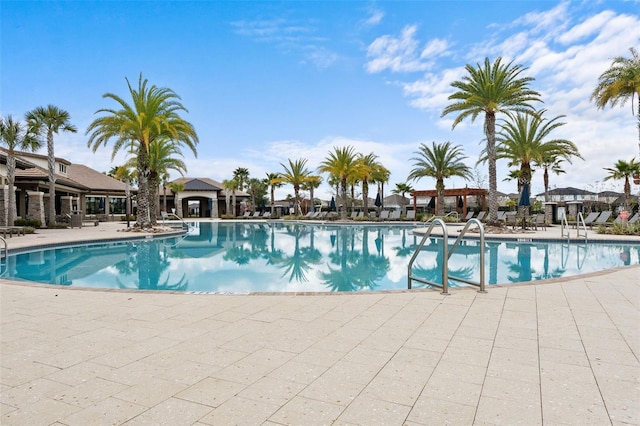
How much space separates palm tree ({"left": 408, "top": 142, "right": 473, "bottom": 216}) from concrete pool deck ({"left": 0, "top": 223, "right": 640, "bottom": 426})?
1098 inches

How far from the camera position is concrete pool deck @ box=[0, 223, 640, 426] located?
99.0 inches

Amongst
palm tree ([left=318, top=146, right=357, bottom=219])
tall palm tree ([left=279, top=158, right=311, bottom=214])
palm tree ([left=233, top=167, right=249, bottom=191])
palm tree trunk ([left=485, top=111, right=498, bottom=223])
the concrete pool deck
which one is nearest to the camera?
the concrete pool deck

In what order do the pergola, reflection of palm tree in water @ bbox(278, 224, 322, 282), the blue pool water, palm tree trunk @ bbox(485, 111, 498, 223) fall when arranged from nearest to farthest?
the blue pool water
reflection of palm tree in water @ bbox(278, 224, 322, 282)
palm tree trunk @ bbox(485, 111, 498, 223)
the pergola

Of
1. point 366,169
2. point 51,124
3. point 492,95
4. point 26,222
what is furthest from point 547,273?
point 51,124

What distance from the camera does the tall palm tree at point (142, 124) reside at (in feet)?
65.9

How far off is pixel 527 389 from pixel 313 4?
1425cm

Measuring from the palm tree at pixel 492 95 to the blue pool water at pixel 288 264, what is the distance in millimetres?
7056

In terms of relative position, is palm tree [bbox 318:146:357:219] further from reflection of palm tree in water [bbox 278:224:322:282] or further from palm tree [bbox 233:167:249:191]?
palm tree [bbox 233:167:249:191]

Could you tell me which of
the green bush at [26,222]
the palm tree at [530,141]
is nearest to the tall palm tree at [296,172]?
the palm tree at [530,141]

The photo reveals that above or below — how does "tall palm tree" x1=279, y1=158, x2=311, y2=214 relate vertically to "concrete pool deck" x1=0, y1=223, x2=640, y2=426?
above

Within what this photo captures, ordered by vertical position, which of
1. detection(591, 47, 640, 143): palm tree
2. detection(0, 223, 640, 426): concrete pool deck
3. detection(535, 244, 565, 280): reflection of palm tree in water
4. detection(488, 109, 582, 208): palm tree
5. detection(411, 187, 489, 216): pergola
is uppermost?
detection(591, 47, 640, 143): palm tree

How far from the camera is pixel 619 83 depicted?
17.7m

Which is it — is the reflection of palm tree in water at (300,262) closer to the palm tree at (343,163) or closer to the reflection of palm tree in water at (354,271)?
the reflection of palm tree in water at (354,271)

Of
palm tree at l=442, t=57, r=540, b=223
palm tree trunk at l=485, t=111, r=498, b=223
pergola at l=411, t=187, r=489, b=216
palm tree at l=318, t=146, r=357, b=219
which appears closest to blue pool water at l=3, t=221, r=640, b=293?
palm tree trunk at l=485, t=111, r=498, b=223
